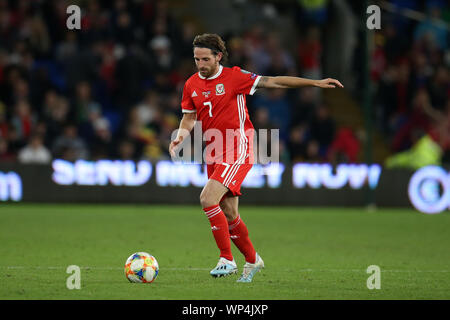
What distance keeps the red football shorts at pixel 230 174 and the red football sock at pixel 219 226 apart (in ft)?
0.75

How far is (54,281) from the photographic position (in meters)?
7.79

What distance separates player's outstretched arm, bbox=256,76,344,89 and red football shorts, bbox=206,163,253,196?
776mm

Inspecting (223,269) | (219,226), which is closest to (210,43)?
(219,226)

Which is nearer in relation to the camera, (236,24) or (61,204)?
(61,204)

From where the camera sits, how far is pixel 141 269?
7.69 m

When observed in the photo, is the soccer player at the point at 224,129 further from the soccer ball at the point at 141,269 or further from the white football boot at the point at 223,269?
the soccer ball at the point at 141,269

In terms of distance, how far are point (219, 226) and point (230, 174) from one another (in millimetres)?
483

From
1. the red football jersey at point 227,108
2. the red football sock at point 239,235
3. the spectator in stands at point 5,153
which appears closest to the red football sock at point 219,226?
the red football sock at point 239,235

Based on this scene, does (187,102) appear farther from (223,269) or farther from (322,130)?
(322,130)

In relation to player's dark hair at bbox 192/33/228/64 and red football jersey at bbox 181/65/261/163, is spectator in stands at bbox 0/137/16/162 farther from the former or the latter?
player's dark hair at bbox 192/33/228/64
